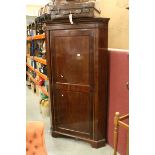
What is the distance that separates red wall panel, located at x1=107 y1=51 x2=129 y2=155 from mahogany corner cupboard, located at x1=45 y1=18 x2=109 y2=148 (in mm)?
66

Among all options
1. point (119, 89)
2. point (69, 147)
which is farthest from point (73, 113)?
point (119, 89)

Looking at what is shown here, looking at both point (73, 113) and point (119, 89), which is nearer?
point (119, 89)

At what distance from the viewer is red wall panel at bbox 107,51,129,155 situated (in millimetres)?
2090

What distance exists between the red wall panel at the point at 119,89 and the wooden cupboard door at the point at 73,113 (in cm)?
23

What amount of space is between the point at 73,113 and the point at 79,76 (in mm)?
425

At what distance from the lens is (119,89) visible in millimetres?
2217

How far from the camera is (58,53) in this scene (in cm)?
248

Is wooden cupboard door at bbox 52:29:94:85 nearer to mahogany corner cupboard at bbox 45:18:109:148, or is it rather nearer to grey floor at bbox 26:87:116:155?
mahogany corner cupboard at bbox 45:18:109:148

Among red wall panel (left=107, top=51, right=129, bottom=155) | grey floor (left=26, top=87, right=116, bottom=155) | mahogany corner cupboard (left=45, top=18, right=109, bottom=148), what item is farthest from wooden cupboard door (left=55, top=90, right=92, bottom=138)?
red wall panel (left=107, top=51, right=129, bottom=155)

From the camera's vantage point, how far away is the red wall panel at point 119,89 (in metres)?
2.09

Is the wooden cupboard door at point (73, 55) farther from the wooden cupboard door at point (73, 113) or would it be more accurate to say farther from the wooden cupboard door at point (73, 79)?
the wooden cupboard door at point (73, 113)

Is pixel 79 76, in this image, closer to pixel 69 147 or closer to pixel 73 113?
pixel 73 113

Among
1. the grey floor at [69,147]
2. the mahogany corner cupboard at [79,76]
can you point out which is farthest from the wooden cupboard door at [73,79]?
the grey floor at [69,147]
